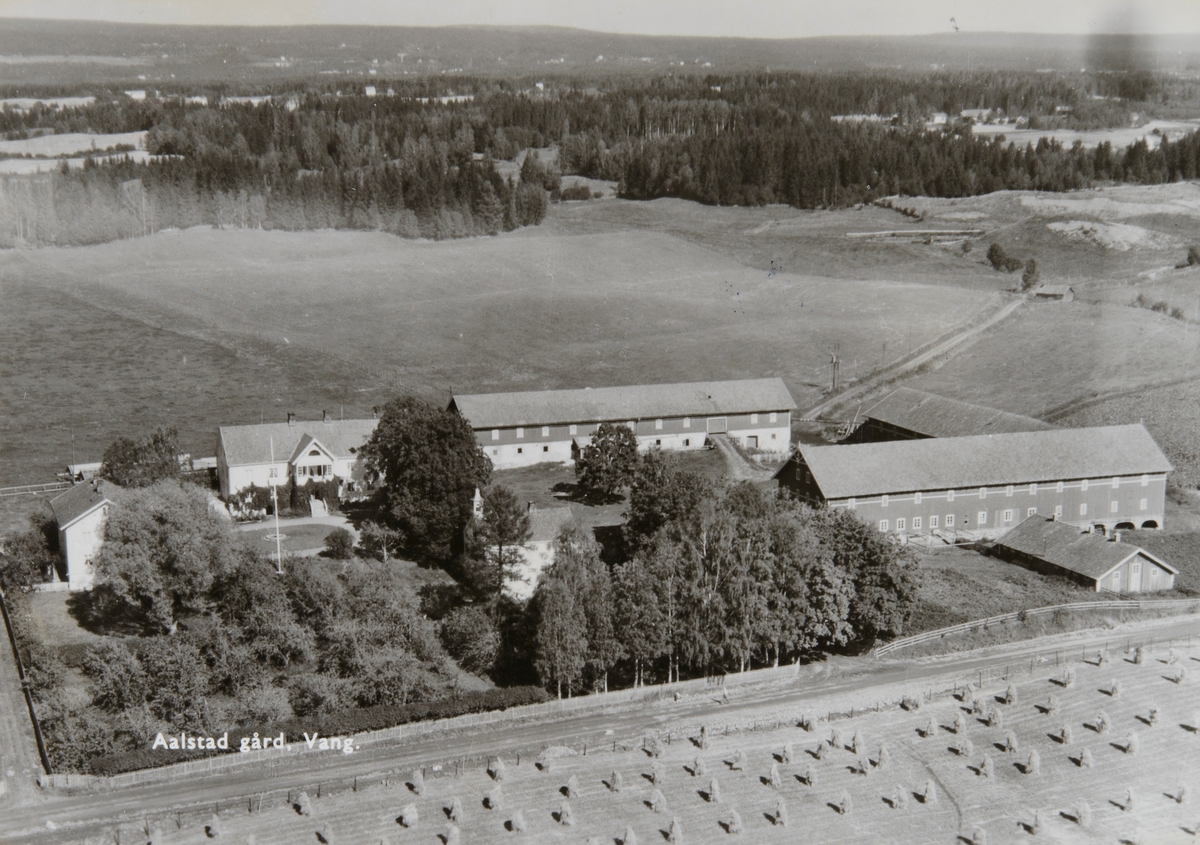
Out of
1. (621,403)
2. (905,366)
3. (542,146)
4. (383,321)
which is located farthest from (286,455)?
(542,146)

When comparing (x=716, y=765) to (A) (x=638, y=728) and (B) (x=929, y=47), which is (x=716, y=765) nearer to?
(A) (x=638, y=728)

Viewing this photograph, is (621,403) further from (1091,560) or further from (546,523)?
(1091,560)

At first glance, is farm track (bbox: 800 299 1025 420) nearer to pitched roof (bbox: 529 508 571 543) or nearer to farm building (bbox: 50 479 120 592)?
pitched roof (bbox: 529 508 571 543)

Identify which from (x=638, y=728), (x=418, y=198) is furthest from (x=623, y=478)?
(x=418, y=198)

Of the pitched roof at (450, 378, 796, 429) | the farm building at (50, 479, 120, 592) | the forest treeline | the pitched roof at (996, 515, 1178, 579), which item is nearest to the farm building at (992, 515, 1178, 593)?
the pitched roof at (996, 515, 1178, 579)

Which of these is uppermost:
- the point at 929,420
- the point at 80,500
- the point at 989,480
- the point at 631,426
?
the point at 80,500
